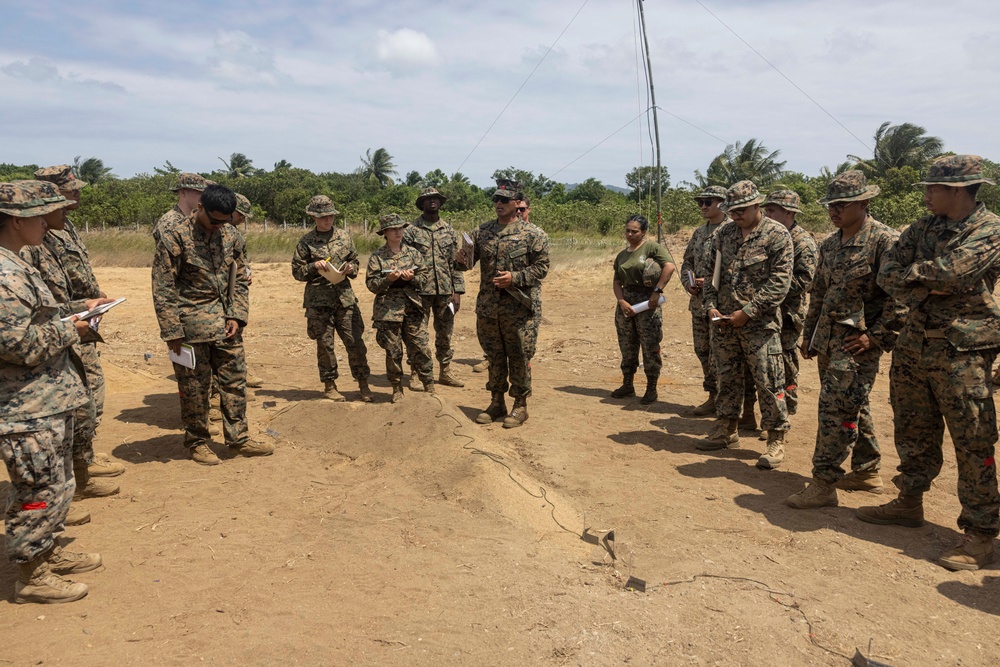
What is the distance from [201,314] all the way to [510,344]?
2702mm

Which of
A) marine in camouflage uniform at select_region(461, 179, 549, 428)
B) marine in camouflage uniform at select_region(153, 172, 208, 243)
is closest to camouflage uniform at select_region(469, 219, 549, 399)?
marine in camouflage uniform at select_region(461, 179, 549, 428)

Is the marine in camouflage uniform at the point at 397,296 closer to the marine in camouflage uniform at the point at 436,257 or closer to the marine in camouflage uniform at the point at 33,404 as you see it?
the marine in camouflage uniform at the point at 436,257

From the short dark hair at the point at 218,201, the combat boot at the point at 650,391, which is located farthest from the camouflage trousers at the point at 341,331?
the combat boot at the point at 650,391

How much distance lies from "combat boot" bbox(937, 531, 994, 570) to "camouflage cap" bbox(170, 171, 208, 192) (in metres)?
5.94

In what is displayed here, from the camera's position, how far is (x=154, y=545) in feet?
14.1

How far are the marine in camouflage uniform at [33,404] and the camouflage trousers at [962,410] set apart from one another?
15.3 ft

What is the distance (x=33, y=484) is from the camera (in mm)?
3520

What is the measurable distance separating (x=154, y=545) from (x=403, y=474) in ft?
5.83

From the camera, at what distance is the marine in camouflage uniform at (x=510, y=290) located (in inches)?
259

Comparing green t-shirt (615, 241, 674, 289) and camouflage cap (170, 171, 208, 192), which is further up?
camouflage cap (170, 171, 208, 192)

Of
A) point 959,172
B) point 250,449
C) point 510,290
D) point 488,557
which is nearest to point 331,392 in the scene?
point 250,449

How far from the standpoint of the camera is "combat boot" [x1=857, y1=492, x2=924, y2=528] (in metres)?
4.52

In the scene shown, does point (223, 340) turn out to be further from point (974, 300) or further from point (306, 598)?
point (974, 300)

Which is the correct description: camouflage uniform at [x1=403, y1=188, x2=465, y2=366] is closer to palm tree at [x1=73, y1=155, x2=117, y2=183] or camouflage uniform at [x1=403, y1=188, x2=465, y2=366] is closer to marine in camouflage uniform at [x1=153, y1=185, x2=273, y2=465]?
marine in camouflage uniform at [x1=153, y1=185, x2=273, y2=465]
